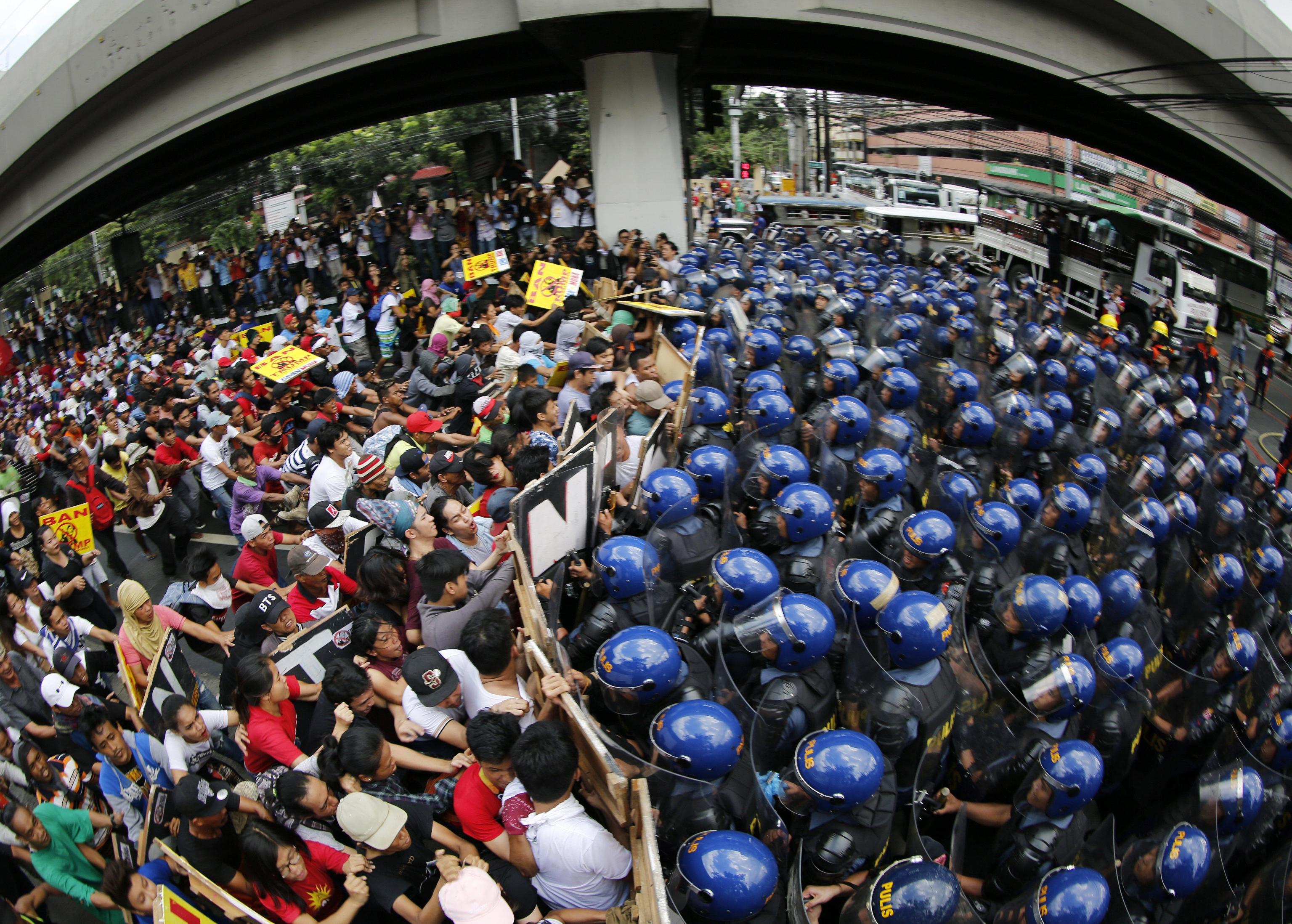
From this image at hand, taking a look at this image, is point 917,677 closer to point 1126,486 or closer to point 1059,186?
point 1126,486

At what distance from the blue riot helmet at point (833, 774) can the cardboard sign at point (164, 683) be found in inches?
116

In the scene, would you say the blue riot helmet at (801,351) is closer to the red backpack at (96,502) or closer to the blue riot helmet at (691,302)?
the blue riot helmet at (691,302)

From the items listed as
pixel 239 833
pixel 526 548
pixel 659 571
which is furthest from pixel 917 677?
pixel 239 833

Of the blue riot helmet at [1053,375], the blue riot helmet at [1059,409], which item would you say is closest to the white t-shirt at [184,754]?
the blue riot helmet at [1059,409]

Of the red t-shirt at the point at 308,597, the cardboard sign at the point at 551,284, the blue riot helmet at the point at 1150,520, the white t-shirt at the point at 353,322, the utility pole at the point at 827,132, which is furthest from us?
the utility pole at the point at 827,132

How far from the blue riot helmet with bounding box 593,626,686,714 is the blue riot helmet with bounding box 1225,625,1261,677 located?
3581 millimetres

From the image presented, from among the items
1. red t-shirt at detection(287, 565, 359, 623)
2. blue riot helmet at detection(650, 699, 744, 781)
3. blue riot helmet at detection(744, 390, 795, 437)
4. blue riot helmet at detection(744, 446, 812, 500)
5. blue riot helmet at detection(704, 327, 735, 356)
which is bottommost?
blue riot helmet at detection(650, 699, 744, 781)

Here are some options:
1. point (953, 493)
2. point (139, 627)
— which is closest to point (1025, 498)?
point (953, 493)

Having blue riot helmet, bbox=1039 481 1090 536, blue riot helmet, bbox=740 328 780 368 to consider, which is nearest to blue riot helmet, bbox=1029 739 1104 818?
blue riot helmet, bbox=1039 481 1090 536

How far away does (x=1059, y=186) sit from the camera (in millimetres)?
29641

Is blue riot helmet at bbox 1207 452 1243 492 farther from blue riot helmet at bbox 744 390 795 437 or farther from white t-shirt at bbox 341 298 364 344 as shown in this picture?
white t-shirt at bbox 341 298 364 344

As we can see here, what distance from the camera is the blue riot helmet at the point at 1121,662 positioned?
429 centimetres

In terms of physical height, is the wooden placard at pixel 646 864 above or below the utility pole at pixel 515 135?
below

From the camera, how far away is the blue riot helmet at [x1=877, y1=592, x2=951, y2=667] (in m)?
3.90
